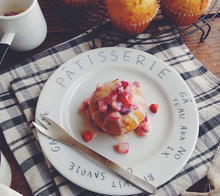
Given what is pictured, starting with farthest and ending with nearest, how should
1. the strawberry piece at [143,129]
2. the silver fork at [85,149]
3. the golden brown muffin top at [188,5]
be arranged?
the golden brown muffin top at [188,5]
the strawberry piece at [143,129]
the silver fork at [85,149]

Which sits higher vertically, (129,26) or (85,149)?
(129,26)

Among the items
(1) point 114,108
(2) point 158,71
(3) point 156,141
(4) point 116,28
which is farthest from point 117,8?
(3) point 156,141

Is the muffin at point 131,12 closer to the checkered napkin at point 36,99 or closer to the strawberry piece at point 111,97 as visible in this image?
the checkered napkin at point 36,99

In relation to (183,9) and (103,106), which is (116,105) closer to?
(103,106)

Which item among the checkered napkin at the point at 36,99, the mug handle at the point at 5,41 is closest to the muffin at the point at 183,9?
the checkered napkin at the point at 36,99

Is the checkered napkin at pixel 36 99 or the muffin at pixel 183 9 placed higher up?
the muffin at pixel 183 9

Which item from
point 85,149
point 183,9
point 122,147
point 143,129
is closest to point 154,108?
point 143,129

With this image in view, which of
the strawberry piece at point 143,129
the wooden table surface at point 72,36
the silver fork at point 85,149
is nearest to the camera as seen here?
the silver fork at point 85,149

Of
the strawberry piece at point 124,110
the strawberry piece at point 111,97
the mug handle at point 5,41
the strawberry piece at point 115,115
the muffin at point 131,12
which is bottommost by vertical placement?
the strawberry piece at point 115,115
